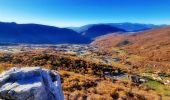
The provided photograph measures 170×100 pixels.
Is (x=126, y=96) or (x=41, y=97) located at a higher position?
(x=41, y=97)

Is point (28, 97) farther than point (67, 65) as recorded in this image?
No

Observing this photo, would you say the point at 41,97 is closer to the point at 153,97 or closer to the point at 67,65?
the point at 153,97

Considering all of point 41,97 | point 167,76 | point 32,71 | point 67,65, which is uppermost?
point 32,71

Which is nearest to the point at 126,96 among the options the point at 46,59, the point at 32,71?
the point at 32,71

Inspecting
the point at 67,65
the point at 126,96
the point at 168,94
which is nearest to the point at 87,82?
the point at 126,96

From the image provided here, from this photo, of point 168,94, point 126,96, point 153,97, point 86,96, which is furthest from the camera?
point 168,94

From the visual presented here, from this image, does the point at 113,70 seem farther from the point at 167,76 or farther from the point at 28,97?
the point at 28,97

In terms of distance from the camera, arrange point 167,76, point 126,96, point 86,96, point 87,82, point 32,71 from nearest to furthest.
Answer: point 32,71
point 86,96
point 126,96
point 87,82
point 167,76
